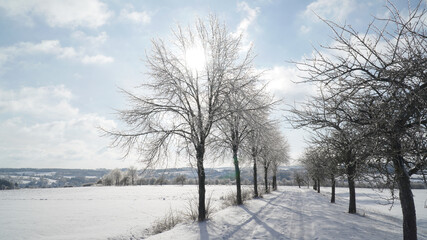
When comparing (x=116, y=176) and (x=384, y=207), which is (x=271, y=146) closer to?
(x=384, y=207)

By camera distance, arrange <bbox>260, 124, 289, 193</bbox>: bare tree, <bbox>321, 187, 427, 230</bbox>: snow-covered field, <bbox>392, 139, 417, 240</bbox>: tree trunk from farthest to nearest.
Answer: <bbox>321, 187, 427, 230</bbox>: snow-covered field
<bbox>260, 124, 289, 193</bbox>: bare tree
<bbox>392, 139, 417, 240</bbox>: tree trunk

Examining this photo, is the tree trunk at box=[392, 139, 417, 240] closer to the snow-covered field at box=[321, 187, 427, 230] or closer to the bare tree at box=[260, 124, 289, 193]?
the snow-covered field at box=[321, 187, 427, 230]

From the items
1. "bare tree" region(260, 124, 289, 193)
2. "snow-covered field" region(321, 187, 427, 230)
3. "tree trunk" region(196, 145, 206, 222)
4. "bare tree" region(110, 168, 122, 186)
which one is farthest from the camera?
"bare tree" region(110, 168, 122, 186)

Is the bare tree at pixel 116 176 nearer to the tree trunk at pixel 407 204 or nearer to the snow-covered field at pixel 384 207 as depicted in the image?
the snow-covered field at pixel 384 207

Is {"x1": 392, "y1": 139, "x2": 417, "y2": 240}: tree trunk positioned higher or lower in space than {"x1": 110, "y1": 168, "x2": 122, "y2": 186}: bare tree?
higher

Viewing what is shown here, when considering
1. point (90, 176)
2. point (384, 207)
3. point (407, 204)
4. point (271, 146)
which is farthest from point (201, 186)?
point (90, 176)

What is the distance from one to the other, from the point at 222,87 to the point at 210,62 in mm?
1315

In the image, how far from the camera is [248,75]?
9984mm

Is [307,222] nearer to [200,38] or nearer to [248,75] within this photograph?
[248,75]

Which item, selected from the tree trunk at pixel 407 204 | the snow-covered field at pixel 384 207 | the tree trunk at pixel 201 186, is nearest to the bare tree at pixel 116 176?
the snow-covered field at pixel 384 207

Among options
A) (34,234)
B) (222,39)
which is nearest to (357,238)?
(222,39)

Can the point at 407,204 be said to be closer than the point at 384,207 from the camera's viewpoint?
Yes

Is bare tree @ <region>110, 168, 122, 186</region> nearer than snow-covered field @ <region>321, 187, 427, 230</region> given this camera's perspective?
No

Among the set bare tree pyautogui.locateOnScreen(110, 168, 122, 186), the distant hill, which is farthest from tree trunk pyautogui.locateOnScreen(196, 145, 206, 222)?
bare tree pyautogui.locateOnScreen(110, 168, 122, 186)
